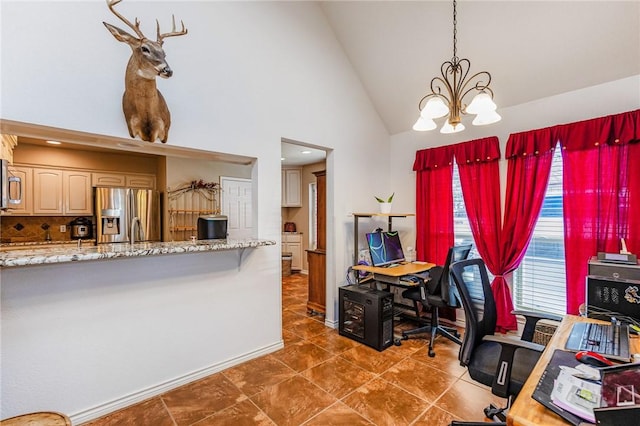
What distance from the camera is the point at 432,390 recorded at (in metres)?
2.38

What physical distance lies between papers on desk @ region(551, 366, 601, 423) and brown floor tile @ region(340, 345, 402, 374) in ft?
5.89

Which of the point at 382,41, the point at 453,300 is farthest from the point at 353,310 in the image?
the point at 382,41

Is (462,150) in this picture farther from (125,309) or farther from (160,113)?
(125,309)

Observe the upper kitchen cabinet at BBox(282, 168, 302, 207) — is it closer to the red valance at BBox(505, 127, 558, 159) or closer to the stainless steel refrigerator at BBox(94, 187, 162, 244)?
the stainless steel refrigerator at BBox(94, 187, 162, 244)

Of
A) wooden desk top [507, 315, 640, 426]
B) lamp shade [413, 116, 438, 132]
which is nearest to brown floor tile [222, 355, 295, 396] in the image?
wooden desk top [507, 315, 640, 426]

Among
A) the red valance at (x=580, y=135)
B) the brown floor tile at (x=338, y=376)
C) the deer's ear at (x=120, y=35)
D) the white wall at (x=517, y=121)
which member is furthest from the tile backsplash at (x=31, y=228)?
the red valance at (x=580, y=135)

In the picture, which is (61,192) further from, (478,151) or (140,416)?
(478,151)

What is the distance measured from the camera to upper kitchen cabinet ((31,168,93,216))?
4.47 metres

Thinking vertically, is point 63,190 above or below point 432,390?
above

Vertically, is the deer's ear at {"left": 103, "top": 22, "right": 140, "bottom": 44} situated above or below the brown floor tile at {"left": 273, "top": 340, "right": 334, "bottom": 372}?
above

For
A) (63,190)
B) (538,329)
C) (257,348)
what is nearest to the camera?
(538,329)

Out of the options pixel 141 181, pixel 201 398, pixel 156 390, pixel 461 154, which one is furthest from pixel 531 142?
pixel 141 181

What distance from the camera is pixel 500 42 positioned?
288cm

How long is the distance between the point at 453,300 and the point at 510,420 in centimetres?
222
